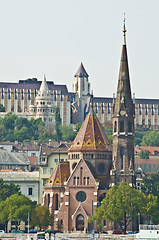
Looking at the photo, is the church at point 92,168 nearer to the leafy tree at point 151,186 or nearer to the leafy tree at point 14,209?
the leafy tree at point 151,186

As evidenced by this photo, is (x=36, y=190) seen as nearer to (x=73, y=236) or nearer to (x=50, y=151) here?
(x=50, y=151)

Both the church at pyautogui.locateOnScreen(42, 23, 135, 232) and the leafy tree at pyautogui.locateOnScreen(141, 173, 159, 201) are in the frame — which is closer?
the church at pyautogui.locateOnScreen(42, 23, 135, 232)

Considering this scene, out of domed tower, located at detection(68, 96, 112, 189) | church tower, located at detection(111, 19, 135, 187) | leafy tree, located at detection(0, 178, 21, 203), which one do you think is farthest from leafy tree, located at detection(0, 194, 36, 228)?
church tower, located at detection(111, 19, 135, 187)

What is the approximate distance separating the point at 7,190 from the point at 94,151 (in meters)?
15.8

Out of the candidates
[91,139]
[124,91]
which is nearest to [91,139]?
[91,139]

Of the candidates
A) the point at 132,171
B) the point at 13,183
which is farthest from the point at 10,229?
the point at 132,171

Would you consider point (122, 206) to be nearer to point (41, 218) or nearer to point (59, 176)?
point (41, 218)

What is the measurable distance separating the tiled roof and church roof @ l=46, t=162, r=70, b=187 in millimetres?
3661

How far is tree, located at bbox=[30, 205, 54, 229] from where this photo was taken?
507 ft

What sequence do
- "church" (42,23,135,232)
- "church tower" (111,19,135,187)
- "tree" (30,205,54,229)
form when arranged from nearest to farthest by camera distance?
"tree" (30,205,54,229) → "church" (42,23,135,232) → "church tower" (111,19,135,187)

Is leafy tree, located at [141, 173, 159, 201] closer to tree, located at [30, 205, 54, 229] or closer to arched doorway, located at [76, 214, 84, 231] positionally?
arched doorway, located at [76, 214, 84, 231]

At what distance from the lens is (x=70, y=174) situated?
16862 centimetres

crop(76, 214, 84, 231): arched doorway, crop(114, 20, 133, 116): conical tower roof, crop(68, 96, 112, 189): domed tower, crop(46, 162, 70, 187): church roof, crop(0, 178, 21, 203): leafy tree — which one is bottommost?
crop(76, 214, 84, 231): arched doorway

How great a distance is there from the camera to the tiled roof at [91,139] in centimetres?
16862
